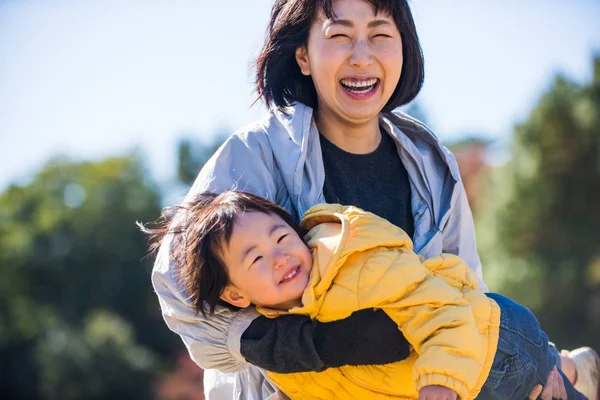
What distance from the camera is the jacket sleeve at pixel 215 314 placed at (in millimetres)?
2504

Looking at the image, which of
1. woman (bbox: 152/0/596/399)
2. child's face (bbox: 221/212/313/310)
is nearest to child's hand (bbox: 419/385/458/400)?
woman (bbox: 152/0/596/399)

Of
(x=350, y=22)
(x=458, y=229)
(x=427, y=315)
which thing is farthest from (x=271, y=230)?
(x=458, y=229)

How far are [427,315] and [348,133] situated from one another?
0.97 metres

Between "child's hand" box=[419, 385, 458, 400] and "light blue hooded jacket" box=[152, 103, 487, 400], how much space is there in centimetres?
61

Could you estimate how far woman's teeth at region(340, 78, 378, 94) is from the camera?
9.37 feet

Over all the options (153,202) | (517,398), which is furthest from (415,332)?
(153,202)

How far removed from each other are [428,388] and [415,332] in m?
0.18

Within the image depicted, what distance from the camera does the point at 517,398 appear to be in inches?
103

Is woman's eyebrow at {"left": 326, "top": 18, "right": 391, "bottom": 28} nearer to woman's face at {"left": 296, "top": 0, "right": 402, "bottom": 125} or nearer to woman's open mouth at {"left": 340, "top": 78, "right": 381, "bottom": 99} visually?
woman's face at {"left": 296, "top": 0, "right": 402, "bottom": 125}

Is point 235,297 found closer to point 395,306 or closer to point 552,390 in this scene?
point 395,306

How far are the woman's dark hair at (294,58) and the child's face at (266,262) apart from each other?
0.72 meters

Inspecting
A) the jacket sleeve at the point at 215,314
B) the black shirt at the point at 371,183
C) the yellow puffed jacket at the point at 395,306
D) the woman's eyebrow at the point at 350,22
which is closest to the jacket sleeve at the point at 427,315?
the yellow puffed jacket at the point at 395,306

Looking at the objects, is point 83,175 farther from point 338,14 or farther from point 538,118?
point 338,14

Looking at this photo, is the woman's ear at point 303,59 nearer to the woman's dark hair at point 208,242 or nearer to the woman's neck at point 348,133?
the woman's neck at point 348,133
